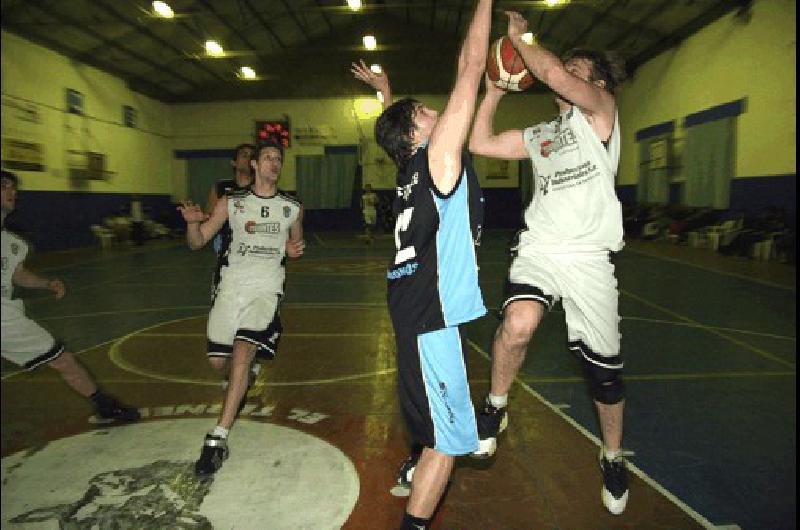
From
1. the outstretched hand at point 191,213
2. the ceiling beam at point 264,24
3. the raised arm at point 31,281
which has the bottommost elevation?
the raised arm at point 31,281

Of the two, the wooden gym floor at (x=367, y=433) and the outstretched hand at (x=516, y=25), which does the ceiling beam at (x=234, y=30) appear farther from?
the outstretched hand at (x=516, y=25)

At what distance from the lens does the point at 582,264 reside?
3.12 metres

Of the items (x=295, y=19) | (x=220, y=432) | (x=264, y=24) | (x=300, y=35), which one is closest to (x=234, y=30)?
(x=264, y=24)

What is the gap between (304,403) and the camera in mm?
4469

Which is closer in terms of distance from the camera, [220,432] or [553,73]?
[553,73]

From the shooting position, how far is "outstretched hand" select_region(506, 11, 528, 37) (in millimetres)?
2836

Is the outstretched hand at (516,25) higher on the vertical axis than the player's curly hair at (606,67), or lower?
higher

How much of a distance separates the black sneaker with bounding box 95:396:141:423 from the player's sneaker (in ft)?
6.99

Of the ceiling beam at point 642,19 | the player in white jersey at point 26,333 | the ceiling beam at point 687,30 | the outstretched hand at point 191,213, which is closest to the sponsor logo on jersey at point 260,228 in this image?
the outstretched hand at point 191,213

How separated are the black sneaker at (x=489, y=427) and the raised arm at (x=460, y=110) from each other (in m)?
1.58

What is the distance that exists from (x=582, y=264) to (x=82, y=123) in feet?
66.2

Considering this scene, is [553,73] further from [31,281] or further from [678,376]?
[678,376]

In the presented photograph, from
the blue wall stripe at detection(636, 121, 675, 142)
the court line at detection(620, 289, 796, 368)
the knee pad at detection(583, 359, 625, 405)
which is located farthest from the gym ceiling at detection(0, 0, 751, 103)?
the knee pad at detection(583, 359, 625, 405)

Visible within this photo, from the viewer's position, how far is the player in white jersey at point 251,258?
376cm
